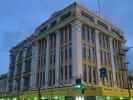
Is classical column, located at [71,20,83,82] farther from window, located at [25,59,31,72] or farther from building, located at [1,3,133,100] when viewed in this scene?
window, located at [25,59,31,72]

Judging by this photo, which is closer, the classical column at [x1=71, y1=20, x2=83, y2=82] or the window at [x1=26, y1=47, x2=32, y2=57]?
the classical column at [x1=71, y1=20, x2=83, y2=82]

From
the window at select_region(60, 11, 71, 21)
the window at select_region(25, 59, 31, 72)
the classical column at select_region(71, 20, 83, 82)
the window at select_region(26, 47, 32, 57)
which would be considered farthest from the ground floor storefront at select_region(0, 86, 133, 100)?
the window at select_region(60, 11, 71, 21)

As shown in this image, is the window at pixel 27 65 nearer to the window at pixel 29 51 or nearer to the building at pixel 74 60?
the building at pixel 74 60

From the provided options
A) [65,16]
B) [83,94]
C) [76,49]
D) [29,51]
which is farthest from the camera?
[29,51]

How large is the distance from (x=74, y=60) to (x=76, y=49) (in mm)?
2041

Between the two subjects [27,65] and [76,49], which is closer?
[76,49]

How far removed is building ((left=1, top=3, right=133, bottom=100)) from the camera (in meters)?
34.8

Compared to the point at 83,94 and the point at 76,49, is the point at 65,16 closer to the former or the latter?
the point at 76,49

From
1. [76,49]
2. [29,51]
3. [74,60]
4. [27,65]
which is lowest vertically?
[74,60]

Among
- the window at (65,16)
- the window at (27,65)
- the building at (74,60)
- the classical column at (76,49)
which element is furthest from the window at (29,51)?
the classical column at (76,49)

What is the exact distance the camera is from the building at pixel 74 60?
34.8 m

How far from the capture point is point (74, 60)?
35469 mm

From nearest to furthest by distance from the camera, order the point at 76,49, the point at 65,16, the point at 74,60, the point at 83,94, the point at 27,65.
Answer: the point at 83,94, the point at 74,60, the point at 76,49, the point at 65,16, the point at 27,65

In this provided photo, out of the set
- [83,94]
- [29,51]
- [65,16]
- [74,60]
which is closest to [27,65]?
[29,51]
